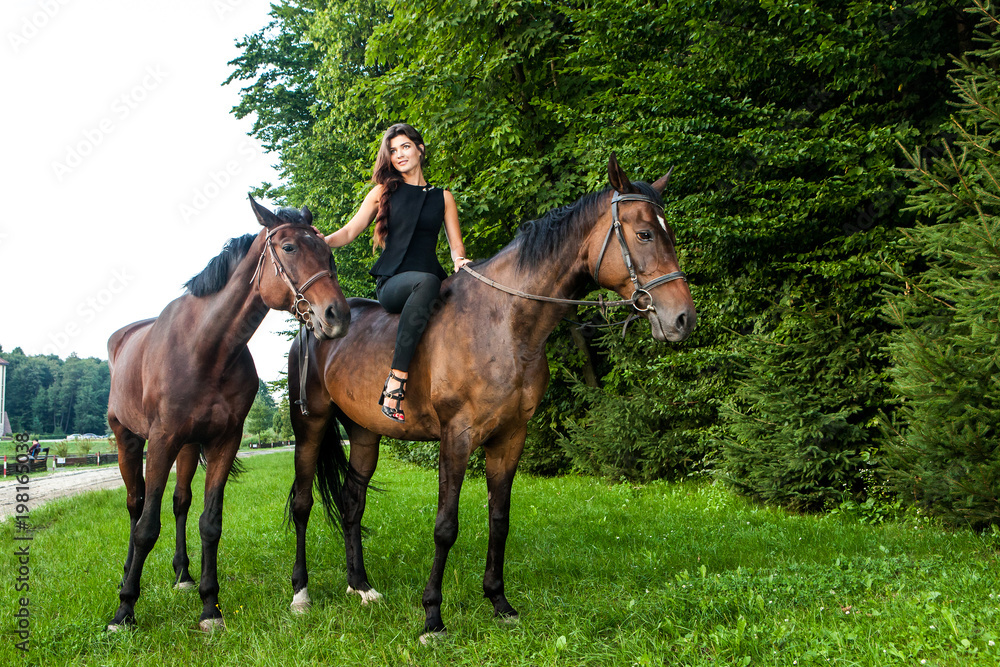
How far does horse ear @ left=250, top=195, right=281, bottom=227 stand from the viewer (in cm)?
430

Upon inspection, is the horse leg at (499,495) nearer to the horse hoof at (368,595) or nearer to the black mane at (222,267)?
the horse hoof at (368,595)

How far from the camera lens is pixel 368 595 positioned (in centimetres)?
487

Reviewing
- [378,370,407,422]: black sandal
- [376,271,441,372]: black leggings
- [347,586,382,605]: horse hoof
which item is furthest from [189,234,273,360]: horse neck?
[347,586,382,605]: horse hoof

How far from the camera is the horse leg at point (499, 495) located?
4.23m

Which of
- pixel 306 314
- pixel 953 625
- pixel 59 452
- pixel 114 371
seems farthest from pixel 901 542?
pixel 59 452

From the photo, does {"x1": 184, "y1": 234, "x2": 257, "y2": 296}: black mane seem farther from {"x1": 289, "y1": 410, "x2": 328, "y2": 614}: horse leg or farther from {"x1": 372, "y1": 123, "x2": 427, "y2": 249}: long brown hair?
{"x1": 289, "y1": 410, "x2": 328, "y2": 614}: horse leg

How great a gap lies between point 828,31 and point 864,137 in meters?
1.60

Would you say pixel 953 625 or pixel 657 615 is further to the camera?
pixel 657 615

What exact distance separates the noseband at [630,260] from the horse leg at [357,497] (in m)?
2.73

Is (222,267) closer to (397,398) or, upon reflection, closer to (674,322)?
(397,398)

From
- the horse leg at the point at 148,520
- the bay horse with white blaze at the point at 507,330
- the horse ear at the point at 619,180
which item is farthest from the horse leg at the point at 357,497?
the horse ear at the point at 619,180

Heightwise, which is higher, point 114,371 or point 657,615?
point 114,371

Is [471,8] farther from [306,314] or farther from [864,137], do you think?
[306,314]

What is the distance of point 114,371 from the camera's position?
5.85 meters
